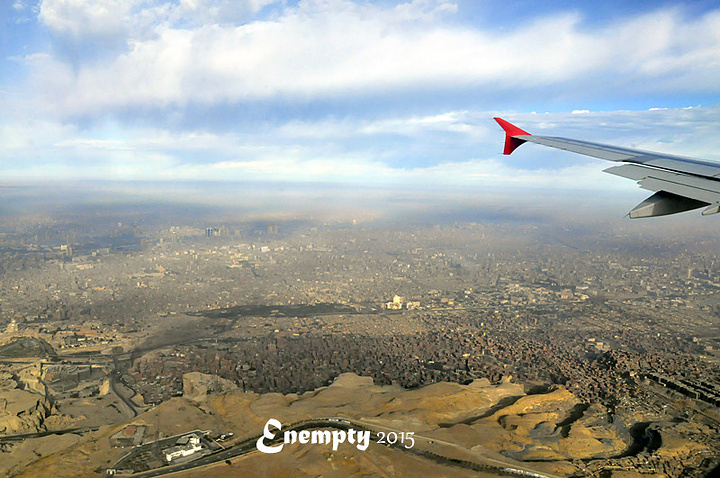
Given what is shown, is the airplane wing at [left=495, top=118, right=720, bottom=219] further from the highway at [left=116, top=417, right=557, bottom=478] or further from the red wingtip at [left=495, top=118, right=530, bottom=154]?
the highway at [left=116, top=417, right=557, bottom=478]

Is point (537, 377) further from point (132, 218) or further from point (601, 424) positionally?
point (132, 218)

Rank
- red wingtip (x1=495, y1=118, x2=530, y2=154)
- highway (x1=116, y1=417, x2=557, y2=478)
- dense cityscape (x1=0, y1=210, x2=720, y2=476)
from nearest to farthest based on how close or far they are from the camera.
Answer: red wingtip (x1=495, y1=118, x2=530, y2=154), highway (x1=116, y1=417, x2=557, y2=478), dense cityscape (x1=0, y1=210, x2=720, y2=476)

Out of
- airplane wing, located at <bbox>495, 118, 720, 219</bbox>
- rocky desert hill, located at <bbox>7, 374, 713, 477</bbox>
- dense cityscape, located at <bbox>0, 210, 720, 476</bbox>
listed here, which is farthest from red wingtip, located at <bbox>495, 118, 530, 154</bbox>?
dense cityscape, located at <bbox>0, 210, 720, 476</bbox>

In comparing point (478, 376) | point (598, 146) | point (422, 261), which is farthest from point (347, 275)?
point (598, 146)

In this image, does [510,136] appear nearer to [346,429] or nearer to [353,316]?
[346,429]

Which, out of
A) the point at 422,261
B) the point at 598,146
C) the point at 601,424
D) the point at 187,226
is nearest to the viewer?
the point at 598,146

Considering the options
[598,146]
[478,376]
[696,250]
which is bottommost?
[478,376]

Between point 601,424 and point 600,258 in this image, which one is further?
point 600,258

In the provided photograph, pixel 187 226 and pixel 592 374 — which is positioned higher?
pixel 187 226

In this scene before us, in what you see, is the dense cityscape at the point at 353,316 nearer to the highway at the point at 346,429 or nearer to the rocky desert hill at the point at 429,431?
the rocky desert hill at the point at 429,431
